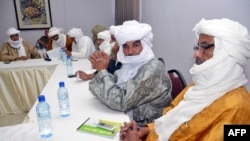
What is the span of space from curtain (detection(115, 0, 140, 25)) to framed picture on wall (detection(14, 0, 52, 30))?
1.68 metres

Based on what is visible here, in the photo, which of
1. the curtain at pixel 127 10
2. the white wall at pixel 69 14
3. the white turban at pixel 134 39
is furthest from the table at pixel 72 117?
the white wall at pixel 69 14

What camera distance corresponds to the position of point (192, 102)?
104 centimetres

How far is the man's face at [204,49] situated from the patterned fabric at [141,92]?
388 millimetres

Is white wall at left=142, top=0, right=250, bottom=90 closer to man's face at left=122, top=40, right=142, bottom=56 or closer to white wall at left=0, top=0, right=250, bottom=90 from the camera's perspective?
white wall at left=0, top=0, right=250, bottom=90

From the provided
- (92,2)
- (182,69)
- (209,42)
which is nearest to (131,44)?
(209,42)

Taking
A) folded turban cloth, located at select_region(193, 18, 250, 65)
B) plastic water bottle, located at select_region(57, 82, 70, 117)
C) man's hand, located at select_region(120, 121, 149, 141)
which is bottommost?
man's hand, located at select_region(120, 121, 149, 141)

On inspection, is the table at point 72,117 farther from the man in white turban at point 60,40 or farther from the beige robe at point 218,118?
the man in white turban at point 60,40

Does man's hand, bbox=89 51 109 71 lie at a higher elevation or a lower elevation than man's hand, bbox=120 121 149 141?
higher

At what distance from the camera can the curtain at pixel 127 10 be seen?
3.67 m

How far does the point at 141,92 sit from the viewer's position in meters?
1.38

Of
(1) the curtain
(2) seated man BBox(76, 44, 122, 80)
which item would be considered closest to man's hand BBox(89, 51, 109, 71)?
(2) seated man BBox(76, 44, 122, 80)

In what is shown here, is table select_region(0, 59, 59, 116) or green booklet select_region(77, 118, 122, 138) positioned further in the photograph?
table select_region(0, 59, 59, 116)

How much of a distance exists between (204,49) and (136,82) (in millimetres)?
488

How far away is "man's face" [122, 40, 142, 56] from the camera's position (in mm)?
1511
